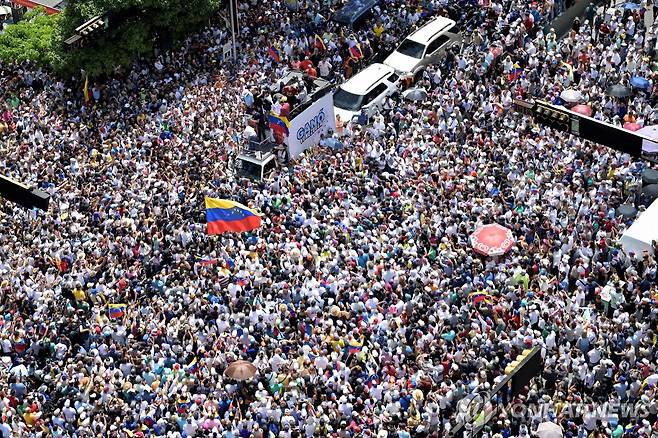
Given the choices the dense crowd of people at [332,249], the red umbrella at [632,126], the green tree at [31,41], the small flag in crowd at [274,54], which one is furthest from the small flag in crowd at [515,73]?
the green tree at [31,41]

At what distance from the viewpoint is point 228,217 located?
113 ft

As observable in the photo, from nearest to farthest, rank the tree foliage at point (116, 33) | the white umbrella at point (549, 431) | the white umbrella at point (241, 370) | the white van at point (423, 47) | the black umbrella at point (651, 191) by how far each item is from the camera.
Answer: the white umbrella at point (549, 431)
the white umbrella at point (241, 370)
the black umbrella at point (651, 191)
the white van at point (423, 47)
the tree foliage at point (116, 33)

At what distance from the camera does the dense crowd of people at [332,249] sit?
29.6 meters

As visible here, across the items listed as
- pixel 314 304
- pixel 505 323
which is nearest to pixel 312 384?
pixel 314 304

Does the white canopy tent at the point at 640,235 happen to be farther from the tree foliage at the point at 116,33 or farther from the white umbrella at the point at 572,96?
the tree foliage at the point at 116,33

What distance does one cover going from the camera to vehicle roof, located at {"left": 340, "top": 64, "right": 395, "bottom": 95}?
1603 inches

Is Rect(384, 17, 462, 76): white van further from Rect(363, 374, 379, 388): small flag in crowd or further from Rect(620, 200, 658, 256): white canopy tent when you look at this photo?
Rect(363, 374, 379, 388): small flag in crowd

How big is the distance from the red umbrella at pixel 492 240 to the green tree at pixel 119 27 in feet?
48.6

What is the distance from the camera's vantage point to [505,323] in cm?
3084

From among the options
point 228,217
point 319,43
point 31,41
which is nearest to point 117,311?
point 228,217

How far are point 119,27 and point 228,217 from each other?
1115 centimetres

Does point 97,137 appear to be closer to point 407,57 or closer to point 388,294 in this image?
point 407,57

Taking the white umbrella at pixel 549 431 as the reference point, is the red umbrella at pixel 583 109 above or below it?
above

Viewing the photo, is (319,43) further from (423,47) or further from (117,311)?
(117,311)
